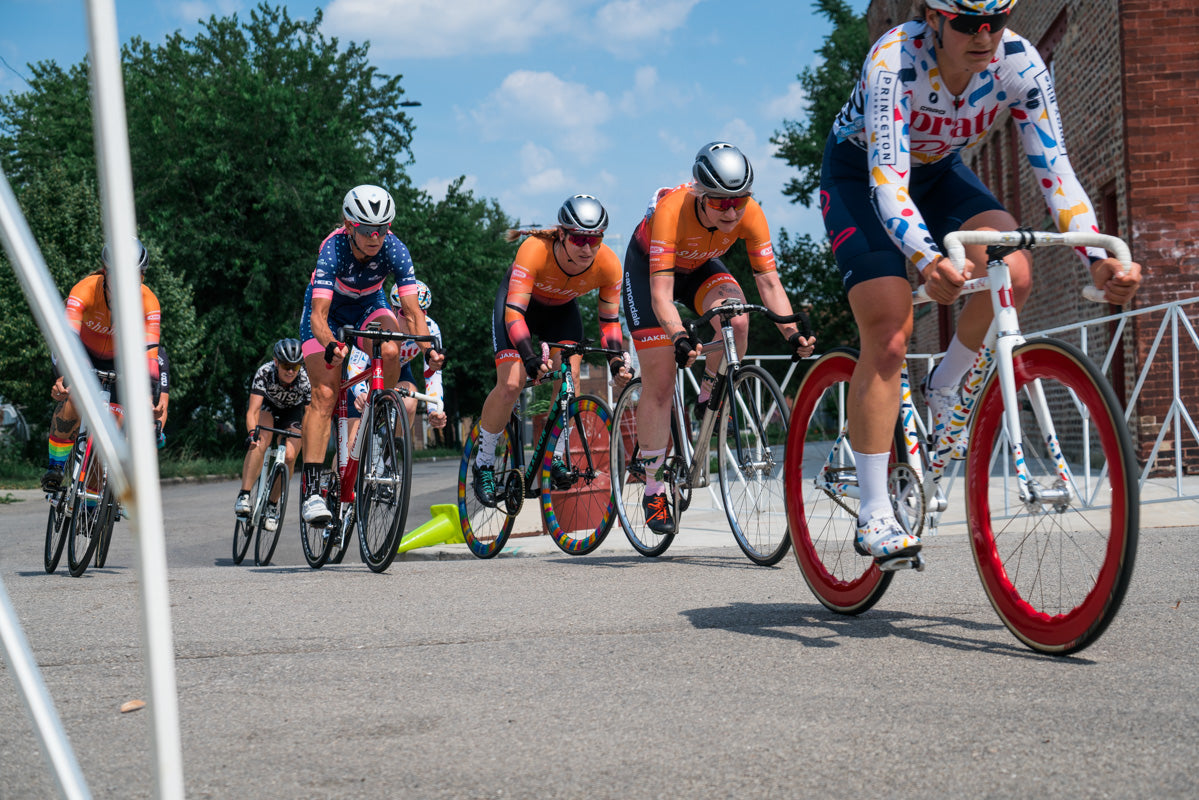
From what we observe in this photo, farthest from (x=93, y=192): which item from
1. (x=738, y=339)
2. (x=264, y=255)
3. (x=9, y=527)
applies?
(x=738, y=339)

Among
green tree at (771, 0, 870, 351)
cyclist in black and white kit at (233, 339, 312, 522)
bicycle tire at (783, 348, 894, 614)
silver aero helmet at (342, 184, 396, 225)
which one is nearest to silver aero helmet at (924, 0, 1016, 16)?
bicycle tire at (783, 348, 894, 614)

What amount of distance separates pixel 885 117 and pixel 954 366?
0.87 metres

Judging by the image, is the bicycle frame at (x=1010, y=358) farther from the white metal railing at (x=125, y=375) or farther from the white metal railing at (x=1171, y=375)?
the white metal railing at (x=125, y=375)

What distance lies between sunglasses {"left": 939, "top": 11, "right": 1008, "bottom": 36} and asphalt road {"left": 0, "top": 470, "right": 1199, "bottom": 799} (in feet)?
5.99

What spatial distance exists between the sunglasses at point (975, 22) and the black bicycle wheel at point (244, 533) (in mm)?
6593

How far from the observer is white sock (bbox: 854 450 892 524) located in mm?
3547

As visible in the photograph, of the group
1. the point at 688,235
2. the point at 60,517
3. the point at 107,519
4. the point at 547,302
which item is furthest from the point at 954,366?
the point at 60,517

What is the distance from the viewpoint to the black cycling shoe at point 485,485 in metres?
7.07

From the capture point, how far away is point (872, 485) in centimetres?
361

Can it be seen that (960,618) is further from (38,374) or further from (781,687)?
(38,374)

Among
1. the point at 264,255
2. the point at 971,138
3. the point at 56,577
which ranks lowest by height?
the point at 56,577

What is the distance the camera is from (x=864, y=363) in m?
3.71

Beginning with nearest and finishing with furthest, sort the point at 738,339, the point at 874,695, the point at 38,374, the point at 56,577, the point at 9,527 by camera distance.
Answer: the point at 874,695 → the point at 738,339 → the point at 56,577 → the point at 9,527 → the point at 38,374

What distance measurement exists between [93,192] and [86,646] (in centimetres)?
2525
